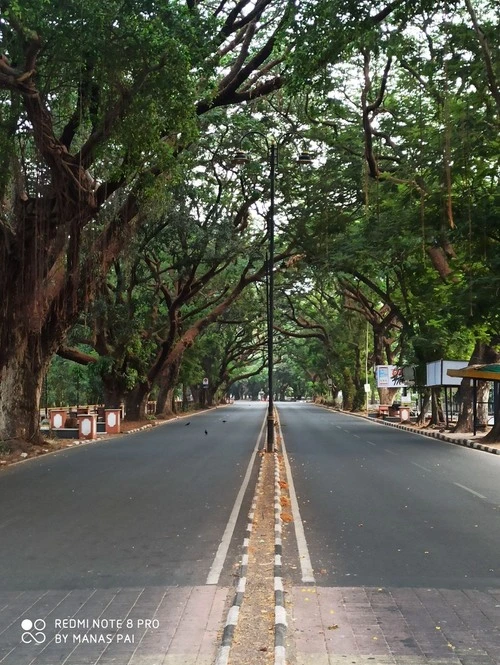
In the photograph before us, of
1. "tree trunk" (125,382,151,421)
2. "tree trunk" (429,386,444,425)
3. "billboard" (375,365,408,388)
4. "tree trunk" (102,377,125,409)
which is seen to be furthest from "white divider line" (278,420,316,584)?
"billboard" (375,365,408,388)

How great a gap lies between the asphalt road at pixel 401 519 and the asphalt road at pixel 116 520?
1.12 m

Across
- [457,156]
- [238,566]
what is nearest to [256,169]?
[457,156]

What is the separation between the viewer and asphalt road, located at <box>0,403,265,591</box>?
6.55m

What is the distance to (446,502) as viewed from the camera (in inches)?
422

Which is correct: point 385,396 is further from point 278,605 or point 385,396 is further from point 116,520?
point 278,605

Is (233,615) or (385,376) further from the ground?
(385,376)

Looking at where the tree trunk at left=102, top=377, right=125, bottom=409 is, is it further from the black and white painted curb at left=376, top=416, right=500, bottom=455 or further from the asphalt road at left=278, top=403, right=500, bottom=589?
the asphalt road at left=278, top=403, right=500, bottom=589

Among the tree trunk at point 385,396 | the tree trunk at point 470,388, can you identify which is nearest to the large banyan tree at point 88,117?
the tree trunk at point 470,388

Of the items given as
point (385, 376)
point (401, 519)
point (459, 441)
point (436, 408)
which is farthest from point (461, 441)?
point (385, 376)

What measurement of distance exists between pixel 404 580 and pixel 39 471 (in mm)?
10706

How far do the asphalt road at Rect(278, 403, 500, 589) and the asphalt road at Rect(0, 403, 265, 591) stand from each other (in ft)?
3.69

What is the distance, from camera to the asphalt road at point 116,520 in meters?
6.55

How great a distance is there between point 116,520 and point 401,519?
12.7 feet

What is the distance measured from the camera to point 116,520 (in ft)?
30.0
